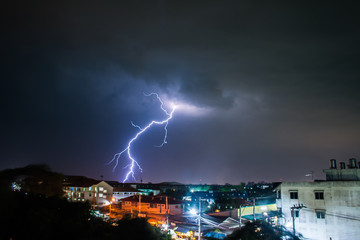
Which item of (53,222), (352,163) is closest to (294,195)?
(352,163)

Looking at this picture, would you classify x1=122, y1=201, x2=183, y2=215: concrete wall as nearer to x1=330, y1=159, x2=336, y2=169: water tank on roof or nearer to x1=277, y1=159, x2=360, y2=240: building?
x1=277, y1=159, x2=360, y2=240: building

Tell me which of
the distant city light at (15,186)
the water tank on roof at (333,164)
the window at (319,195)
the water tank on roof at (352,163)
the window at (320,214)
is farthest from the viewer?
the water tank on roof at (333,164)

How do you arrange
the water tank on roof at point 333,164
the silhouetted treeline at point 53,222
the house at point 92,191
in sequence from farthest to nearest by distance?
1. the house at point 92,191
2. the water tank on roof at point 333,164
3. the silhouetted treeline at point 53,222

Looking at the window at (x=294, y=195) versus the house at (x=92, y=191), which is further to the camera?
the house at (x=92, y=191)

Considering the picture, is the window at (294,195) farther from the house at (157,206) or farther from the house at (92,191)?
the house at (92,191)

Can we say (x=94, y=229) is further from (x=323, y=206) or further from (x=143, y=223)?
(x=323, y=206)

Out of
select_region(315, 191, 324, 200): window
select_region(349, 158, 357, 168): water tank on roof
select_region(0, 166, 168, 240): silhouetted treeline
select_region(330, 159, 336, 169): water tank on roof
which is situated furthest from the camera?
select_region(330, 159, 336, 169): water tank on roof

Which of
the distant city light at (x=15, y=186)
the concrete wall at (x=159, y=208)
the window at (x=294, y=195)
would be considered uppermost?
the distant city light at (x=15, y=186)

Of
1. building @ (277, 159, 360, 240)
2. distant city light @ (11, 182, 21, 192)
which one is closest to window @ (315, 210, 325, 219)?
building @ (277, 159, 360, 240)

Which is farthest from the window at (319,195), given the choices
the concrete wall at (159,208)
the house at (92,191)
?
the house at (92,191)
